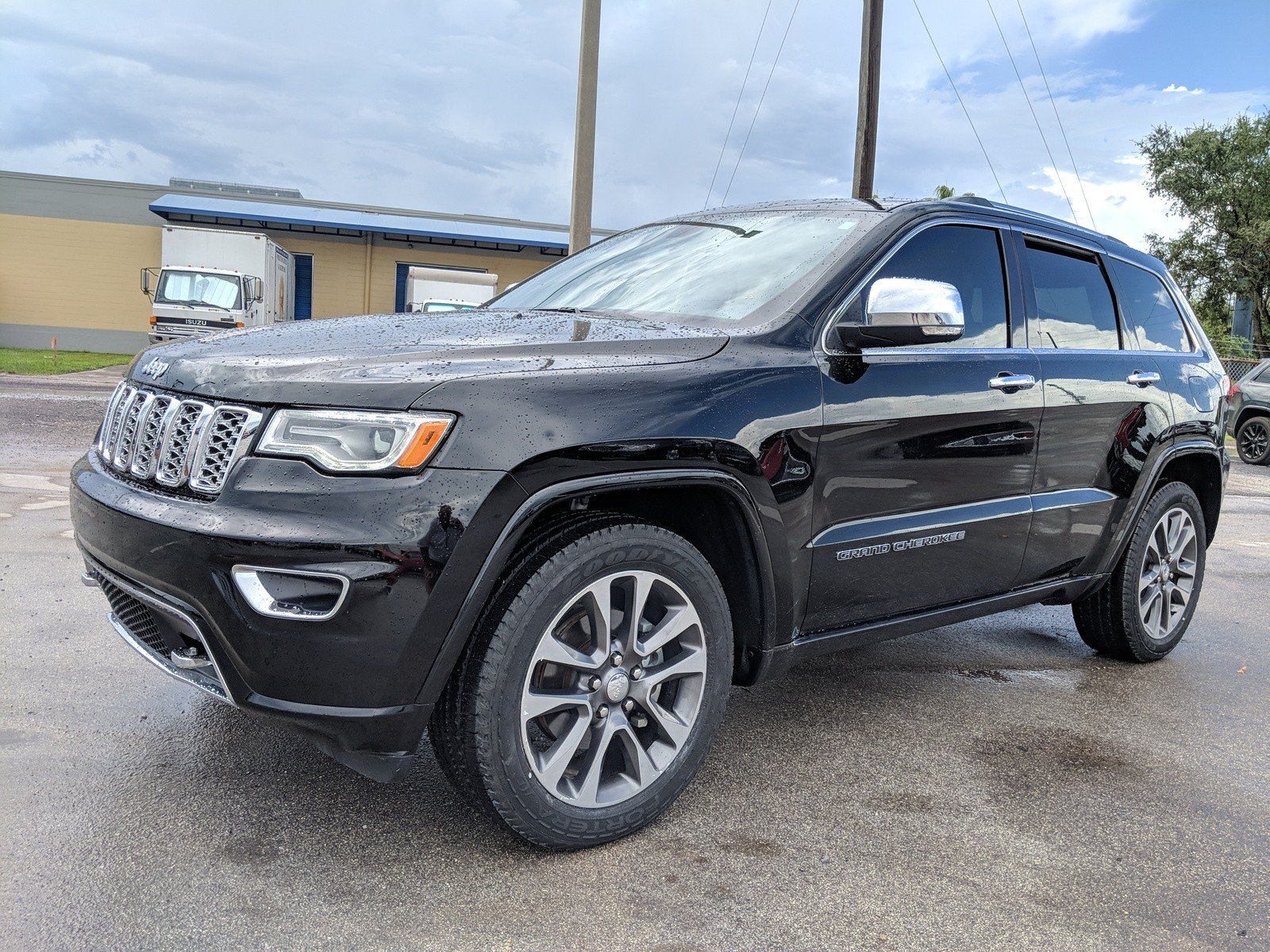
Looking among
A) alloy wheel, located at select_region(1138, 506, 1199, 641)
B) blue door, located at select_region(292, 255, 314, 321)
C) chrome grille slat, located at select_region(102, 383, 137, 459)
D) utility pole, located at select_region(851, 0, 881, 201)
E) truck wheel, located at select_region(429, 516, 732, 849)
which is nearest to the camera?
truck wheel, located at select_region(429, 516, 732, 849)

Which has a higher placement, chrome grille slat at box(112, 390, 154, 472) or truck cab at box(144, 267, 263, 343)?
truck cab at box(144, 267, 263, 343)

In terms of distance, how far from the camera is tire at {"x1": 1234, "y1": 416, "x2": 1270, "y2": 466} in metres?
16.4

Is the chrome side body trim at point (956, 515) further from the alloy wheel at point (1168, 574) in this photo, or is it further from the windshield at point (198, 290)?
the windshield at point (198, 290)

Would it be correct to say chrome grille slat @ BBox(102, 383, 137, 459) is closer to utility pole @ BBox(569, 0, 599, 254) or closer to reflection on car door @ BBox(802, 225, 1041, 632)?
reflection on car door @ BBox(802, 225, 1041, 632)

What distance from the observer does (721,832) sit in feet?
9.54

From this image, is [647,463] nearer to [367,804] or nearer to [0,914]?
[367,804]

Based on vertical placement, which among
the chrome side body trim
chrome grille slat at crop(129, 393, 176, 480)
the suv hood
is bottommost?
the chrome side body trim

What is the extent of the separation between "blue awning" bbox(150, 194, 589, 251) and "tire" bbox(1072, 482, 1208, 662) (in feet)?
90.4

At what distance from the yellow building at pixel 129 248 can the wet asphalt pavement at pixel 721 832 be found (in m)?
26.9

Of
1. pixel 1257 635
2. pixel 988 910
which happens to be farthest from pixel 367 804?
pixel 1257 635

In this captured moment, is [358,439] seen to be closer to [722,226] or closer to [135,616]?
[135,616]

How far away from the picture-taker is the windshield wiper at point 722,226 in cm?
380

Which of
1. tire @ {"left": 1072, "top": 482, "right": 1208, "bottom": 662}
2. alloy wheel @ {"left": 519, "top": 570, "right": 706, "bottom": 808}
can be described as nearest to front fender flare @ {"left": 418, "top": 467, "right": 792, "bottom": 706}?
alloy wheel @ {"left": 519, "top": 570, "right": 706, "bottom": 808}

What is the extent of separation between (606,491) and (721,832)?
3.35 ft
